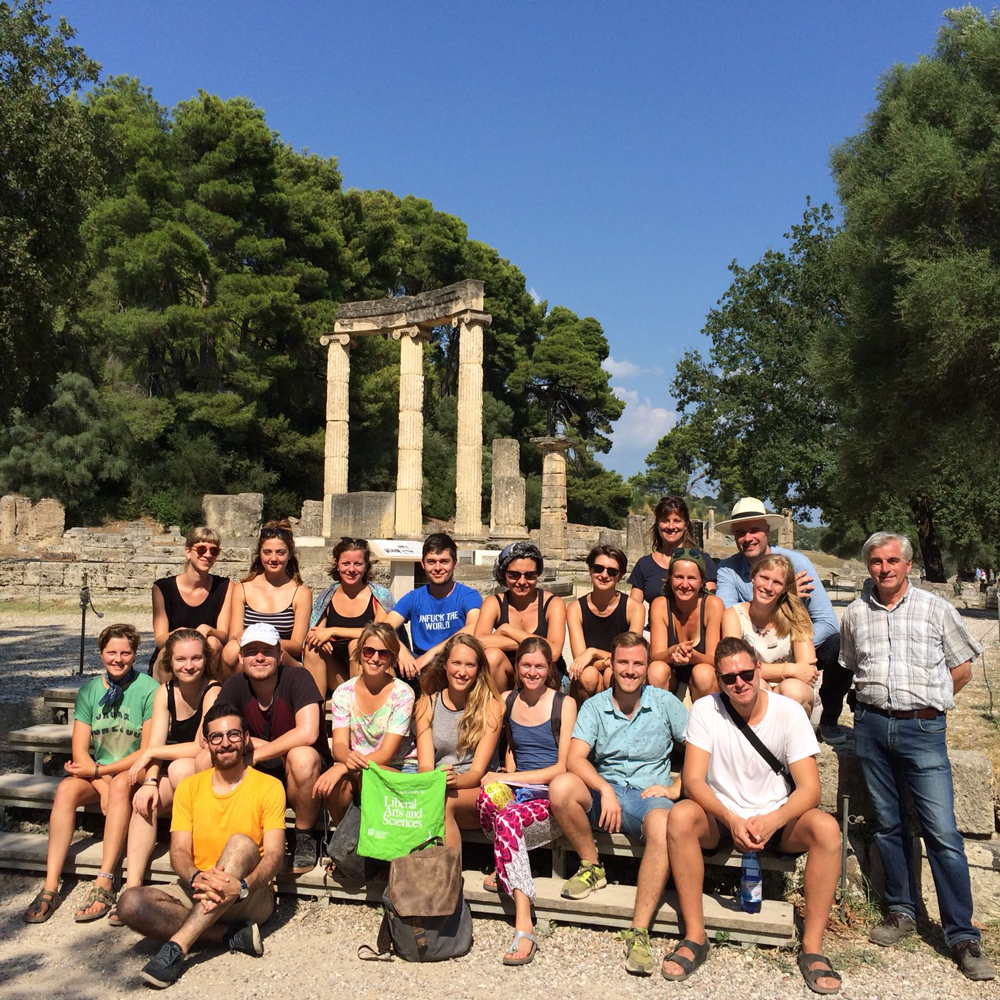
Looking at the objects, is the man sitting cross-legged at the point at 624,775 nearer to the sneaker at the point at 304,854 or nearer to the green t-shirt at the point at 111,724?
the sneaker at the point at 304,854

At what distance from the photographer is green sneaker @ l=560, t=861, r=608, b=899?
176 inches

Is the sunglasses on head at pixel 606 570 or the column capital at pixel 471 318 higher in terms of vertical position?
the column capital at pixel 471 318

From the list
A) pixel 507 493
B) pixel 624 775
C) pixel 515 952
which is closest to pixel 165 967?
pixel 515 952

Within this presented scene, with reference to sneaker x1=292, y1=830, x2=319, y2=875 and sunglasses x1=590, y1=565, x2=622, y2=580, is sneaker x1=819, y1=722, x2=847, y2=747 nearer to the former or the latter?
sunglasses x1=590, y1=565, x2=622, y2=580

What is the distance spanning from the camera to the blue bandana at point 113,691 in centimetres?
512

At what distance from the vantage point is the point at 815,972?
13.0ft

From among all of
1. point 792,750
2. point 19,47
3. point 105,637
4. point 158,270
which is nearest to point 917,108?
point 19,47

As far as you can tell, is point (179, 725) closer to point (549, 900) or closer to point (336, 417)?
point (549, 900)

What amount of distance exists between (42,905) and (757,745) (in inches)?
144

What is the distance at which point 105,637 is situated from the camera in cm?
507

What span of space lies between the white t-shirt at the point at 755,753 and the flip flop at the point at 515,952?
1.10m

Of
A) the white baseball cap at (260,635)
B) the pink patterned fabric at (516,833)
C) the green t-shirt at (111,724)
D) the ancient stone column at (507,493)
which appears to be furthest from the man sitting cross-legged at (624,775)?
the ancient stone column at (507,493)

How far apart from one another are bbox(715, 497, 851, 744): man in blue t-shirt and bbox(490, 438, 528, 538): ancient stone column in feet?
59.8

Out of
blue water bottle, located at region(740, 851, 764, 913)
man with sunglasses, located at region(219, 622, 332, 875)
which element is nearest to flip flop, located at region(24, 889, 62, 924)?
man with sunglasses, located at region(219, 622, 332, 875)
